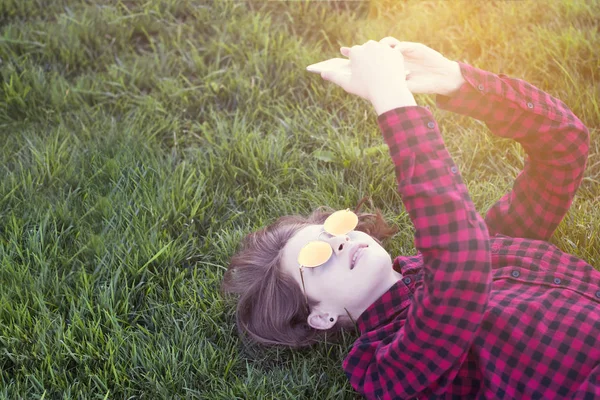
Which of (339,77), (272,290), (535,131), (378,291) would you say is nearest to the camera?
(339,77)

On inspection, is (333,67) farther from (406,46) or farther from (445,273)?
(445,273)

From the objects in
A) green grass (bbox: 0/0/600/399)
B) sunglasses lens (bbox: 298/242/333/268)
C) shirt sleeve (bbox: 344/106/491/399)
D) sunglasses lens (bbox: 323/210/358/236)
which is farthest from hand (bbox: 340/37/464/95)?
green grass (bbox: 0/0/600/399)

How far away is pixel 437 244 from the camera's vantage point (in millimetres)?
1835

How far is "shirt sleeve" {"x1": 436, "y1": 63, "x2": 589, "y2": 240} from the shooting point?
7.23ft

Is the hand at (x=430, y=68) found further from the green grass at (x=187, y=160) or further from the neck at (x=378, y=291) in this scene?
the green grass at (x=187, y=160)

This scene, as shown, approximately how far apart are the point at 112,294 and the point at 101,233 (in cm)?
40

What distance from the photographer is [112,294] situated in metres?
2.64

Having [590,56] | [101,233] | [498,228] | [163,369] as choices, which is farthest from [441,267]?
[590,56]

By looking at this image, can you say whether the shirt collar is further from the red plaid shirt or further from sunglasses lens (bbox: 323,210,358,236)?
sunglasses lens (bbox: 323,210,358,236)

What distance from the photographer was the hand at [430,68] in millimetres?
2160

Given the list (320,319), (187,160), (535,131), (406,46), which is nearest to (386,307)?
(320,319)

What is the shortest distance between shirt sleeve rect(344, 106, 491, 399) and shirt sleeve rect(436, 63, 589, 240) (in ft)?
1.20

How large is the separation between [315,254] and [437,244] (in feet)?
1.84

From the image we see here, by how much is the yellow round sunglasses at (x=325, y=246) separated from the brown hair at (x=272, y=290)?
Answer: 0.12 m
